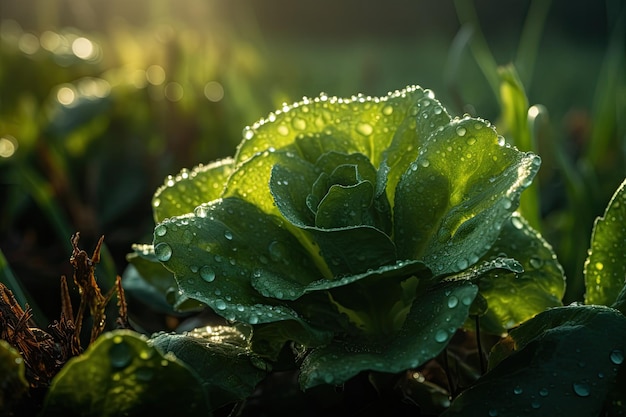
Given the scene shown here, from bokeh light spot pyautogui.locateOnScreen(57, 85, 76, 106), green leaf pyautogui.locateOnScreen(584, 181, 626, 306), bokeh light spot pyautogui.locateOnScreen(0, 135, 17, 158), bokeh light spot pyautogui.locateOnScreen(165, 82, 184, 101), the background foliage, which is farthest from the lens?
bokeh light spot pyautogui.locateOnScreen(165, 82, 184, 101)

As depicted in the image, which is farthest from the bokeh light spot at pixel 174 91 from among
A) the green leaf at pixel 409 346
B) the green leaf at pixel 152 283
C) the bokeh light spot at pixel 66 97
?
the green leaf at pixel 409 346

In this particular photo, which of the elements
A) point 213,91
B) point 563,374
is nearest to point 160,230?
point 563,374

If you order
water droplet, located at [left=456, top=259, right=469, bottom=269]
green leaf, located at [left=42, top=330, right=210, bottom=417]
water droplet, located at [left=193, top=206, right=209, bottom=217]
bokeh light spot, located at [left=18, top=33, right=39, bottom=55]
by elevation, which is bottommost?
water droplet, located at [left=456, top=259, right=469, bottom=269]

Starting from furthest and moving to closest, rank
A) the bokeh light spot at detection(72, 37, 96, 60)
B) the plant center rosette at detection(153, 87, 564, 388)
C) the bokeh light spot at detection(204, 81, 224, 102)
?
the bokeh light spot at detection(72, 37, 96, 60), the bokeh light spot at detection(204, 81, 224, 102), the plant center rosette at detection(153, 87, 564, 388)

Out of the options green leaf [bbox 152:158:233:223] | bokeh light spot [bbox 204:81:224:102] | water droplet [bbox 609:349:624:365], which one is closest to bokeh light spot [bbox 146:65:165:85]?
bokeh light spot [bbox 204:81:224:102]

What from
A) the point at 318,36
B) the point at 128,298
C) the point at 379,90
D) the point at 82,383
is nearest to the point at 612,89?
the point at 379,90

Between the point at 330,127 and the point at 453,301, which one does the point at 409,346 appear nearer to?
the point at 453,301

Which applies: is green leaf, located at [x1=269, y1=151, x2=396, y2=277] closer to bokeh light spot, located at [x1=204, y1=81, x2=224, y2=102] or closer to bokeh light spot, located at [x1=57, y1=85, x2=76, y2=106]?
bokeh light spot, located at [x1=57, y1=85, x2=76, y2=106]
